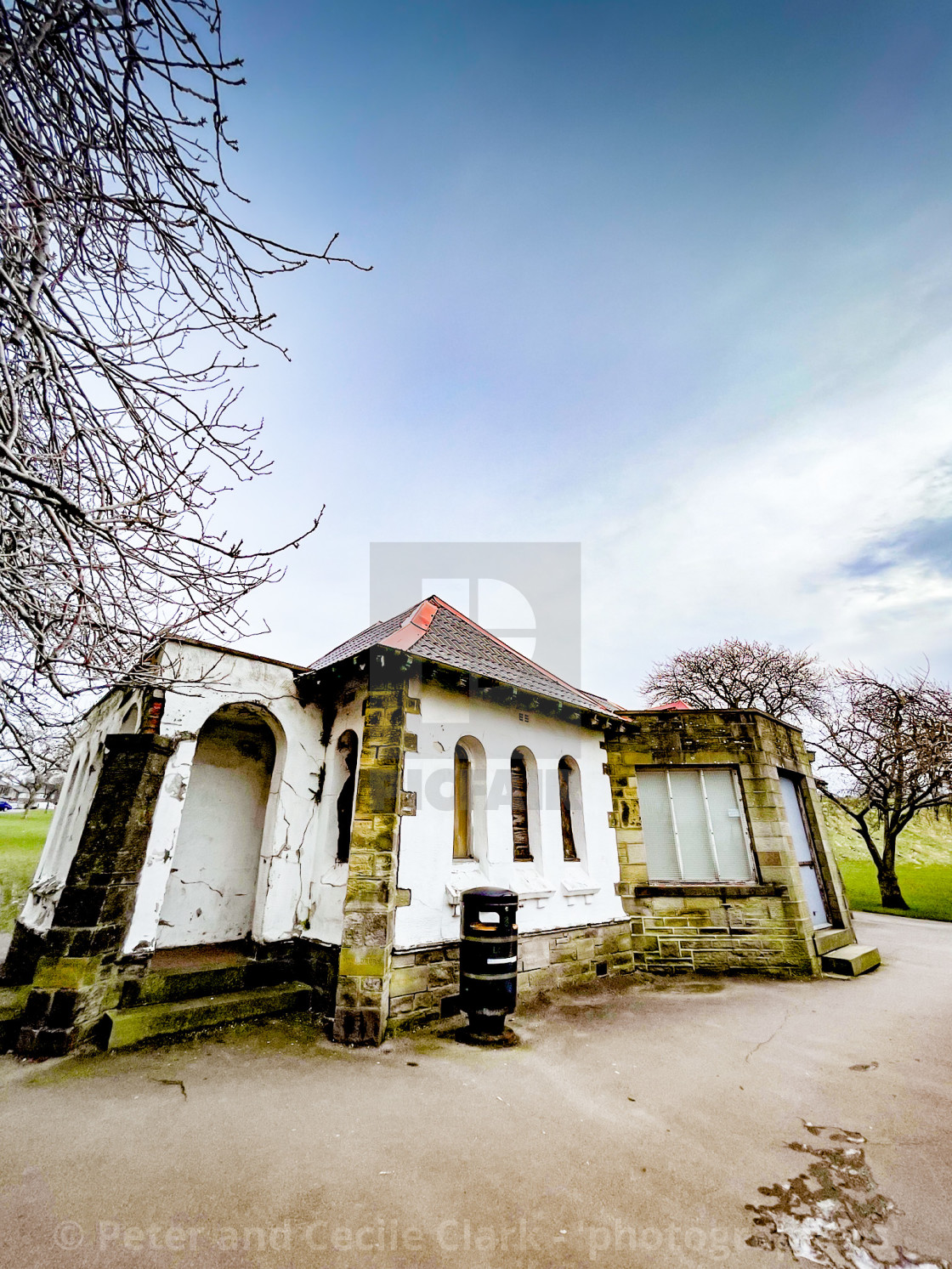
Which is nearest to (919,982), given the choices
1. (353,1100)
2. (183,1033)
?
(353,1100)

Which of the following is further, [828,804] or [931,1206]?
[828,804]

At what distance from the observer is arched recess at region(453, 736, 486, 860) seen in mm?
7262

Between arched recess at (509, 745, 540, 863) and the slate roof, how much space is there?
113 centimetres

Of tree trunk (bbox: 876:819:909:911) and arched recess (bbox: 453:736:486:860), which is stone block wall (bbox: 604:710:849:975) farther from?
tree trunk (bbox: 876:819:909:911)

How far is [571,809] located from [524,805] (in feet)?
3.82

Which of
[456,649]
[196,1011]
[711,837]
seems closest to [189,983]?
[196,1011]

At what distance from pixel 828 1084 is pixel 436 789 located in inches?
186

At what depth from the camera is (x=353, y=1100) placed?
13.8ft

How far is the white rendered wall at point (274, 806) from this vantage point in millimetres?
5914

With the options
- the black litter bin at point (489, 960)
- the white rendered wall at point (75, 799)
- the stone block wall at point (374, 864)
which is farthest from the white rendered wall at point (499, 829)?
the white rendered wall at point (75, 799)

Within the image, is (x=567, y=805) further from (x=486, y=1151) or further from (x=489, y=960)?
(x=486, y=1151)

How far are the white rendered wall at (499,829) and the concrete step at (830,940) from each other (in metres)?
3.29

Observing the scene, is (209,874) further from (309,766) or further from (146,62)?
(146,62)

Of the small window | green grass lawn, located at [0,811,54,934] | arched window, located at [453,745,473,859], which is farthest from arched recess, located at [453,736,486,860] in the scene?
green grass lawn, located at [0,811,54,934]
